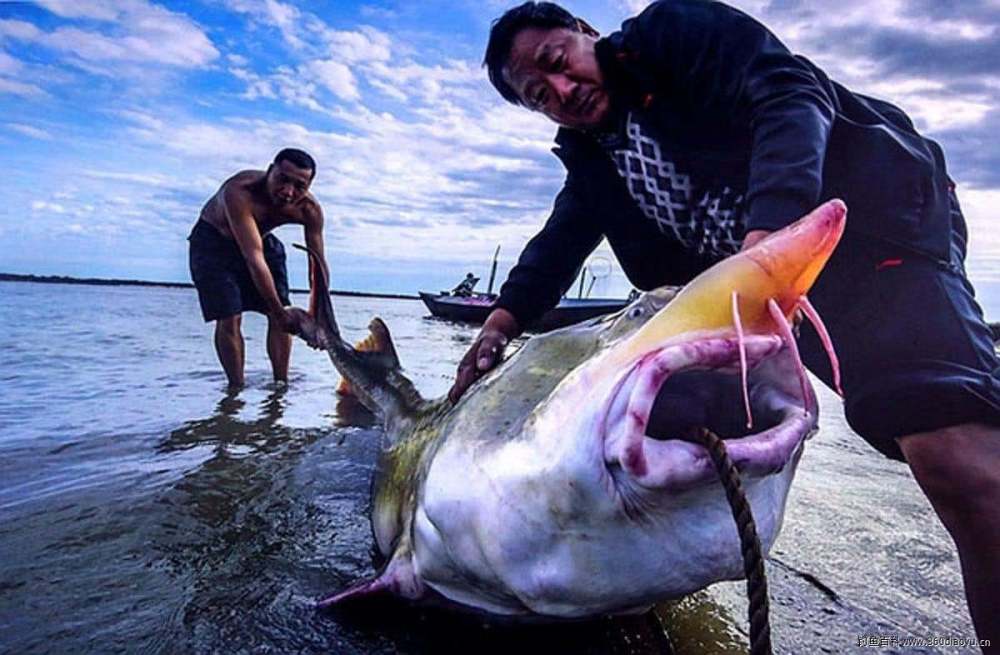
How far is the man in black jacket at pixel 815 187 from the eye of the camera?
1365 millimetres

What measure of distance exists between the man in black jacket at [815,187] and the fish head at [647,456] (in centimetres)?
30

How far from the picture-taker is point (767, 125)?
4.47 feet

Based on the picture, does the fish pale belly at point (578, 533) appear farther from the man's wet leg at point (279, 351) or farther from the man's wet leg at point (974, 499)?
the man's wet leg at point (279, 351)

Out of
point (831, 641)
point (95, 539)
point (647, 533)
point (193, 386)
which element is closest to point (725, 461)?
point (647, 533)

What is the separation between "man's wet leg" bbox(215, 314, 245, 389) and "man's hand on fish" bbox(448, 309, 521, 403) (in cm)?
367

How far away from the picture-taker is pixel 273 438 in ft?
11.7

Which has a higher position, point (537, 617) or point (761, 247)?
point (761, 247)

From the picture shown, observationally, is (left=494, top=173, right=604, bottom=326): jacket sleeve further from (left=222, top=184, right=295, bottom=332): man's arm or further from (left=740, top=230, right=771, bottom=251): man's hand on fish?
(left=222, top=184, right=295, bottom=332): man's arm

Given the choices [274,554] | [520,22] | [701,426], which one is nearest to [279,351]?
[274,554]

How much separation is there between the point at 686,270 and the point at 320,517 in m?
1.50

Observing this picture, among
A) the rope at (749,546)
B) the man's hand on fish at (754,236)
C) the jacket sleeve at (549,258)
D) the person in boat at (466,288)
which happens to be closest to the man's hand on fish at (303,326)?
the jacket sleeve at (549,258)

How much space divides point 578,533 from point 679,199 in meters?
1.09

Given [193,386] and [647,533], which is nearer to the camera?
[647,533]

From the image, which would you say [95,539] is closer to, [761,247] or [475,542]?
[475,542]
